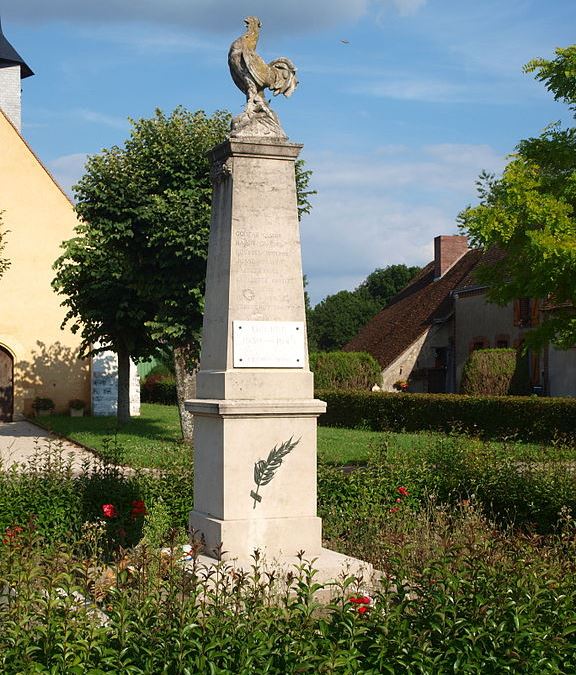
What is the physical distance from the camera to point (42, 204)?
100 ft

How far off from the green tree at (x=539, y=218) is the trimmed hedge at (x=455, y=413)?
3066mm

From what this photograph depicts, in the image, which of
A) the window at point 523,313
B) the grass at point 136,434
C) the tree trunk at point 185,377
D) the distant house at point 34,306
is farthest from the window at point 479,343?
the tree trunk at point 185,377

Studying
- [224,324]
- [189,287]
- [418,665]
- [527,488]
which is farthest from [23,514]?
[189,287]

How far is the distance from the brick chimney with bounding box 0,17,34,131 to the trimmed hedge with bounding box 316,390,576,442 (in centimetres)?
2119

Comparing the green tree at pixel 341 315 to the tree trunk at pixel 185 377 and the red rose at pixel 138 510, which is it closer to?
the tree trunk at pixel 185 377

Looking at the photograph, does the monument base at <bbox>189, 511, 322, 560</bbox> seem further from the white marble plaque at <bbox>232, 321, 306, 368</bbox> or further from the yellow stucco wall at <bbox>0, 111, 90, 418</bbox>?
the yellow stucco wall at <bbox>0, 111, 90, 418</bbox>

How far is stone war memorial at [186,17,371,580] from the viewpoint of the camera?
7.36 meters

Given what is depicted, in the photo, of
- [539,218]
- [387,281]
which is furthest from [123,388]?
[387,281]

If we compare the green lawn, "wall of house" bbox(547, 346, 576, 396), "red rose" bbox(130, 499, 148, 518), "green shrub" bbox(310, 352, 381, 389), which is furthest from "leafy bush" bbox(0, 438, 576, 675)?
"green shrub" bbox(310, 352, 381, 389)

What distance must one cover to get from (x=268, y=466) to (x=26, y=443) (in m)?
15.5

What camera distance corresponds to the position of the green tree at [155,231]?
62.2 ft

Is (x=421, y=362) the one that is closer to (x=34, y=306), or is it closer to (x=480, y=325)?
(x=480, y=325)

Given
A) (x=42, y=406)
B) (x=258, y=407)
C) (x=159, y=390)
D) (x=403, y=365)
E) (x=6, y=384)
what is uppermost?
(x=403, y=365)

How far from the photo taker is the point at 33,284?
30.4 metres
